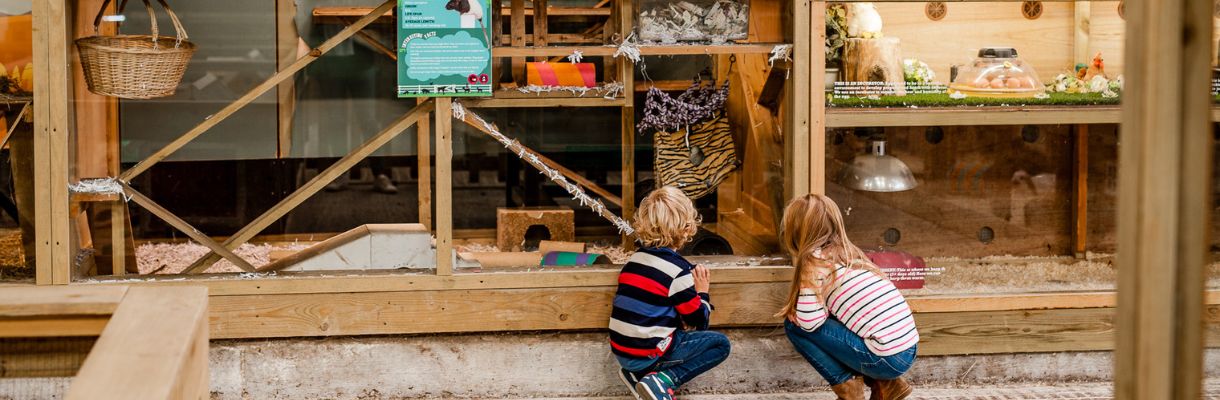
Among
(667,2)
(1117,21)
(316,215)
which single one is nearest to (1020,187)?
(1117,21)

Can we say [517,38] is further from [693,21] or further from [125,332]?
[125,332]

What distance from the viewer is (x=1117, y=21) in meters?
5.79

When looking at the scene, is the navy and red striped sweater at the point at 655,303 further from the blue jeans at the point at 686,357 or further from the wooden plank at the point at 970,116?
the wooden plank at the point at 970,116

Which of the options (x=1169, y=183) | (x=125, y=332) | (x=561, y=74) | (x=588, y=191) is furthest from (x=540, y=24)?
(x=1169, y=183)

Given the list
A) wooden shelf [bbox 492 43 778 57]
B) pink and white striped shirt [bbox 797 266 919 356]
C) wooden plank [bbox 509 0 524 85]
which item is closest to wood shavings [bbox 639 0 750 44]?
wooden shelf [bbox 492 43 778 57]

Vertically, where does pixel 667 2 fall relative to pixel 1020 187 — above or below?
above

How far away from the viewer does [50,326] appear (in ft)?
7.04

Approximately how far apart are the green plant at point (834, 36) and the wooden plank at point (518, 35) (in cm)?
134

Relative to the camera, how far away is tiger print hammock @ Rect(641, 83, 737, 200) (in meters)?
5.35

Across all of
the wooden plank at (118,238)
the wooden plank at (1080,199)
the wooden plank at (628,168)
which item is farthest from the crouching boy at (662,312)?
the wooden plank at (1080,199)

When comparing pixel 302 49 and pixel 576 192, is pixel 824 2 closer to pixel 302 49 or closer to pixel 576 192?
pixel 576 192

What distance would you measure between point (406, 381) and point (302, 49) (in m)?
1.51

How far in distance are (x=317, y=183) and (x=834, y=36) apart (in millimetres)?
2357

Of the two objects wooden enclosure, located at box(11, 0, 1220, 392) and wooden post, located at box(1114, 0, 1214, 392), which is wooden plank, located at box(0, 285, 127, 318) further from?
wooden enclosure, located at box(11, 0, 1220, 392)
